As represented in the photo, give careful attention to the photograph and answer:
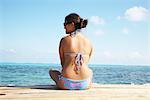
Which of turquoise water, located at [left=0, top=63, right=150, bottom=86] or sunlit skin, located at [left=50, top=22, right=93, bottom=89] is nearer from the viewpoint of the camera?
sunlit skin, located at [left=50, top=22, right=93, bottom=89]

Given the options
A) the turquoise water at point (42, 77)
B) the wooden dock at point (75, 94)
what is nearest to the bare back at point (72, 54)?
the wooden dock at point (75, 94)

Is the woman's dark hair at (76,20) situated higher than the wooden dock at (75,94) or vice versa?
the woman's dark hair at (76,20)

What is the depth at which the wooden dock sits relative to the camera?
3963 millimetres

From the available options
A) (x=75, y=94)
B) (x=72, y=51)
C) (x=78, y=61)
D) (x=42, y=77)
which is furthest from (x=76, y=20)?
(x=42, y=77)

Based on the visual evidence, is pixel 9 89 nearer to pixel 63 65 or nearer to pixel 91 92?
pixel 63 65

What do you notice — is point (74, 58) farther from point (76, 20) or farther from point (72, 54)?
point (76, 20)

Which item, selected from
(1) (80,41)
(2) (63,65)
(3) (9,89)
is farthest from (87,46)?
(3) (9,89)

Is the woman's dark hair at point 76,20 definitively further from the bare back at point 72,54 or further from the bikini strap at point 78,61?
the bikini strap at point 78,61

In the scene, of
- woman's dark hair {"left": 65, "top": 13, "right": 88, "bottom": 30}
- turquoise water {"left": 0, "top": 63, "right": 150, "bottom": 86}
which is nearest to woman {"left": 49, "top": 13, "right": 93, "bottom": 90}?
woman's dark hair {"left": 65, "top": 13, "right": 88, "bottom": 30}

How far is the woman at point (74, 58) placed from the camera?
457 centimetres

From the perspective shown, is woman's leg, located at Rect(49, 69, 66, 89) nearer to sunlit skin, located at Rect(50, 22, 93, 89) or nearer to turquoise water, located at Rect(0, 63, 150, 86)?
sunlit skin, located at Rect(50, 22, 93, 89)

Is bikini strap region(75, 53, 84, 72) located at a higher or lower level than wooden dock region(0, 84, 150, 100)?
higher

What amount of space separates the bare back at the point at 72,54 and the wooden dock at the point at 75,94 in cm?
24

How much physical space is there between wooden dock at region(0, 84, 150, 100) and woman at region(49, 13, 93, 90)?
146mm
